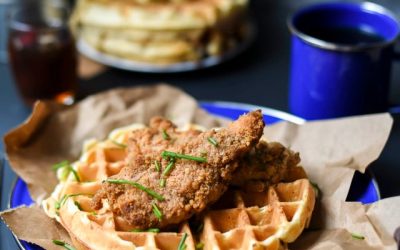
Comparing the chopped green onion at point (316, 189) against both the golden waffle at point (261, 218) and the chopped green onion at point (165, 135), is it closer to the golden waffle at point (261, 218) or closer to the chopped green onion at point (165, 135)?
the golden waffle at point (261, 218)

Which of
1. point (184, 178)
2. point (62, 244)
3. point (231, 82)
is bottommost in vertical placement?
point (231, 82)

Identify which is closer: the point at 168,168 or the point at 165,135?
the point at 168,168

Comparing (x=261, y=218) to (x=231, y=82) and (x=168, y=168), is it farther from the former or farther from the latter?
(x=231, y=82)

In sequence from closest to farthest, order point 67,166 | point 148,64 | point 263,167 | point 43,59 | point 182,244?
point 182,244 < point 263,167 < point 67,166 < point 43,59 < point 148,64

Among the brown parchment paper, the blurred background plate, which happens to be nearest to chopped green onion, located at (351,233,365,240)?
the brown parchment paper

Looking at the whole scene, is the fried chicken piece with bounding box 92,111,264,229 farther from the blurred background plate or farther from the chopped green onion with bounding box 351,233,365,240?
the blurred background plate

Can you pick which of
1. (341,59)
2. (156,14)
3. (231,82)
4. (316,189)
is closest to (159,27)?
(156,14)

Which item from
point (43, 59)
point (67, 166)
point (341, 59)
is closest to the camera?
point (67, 166)
